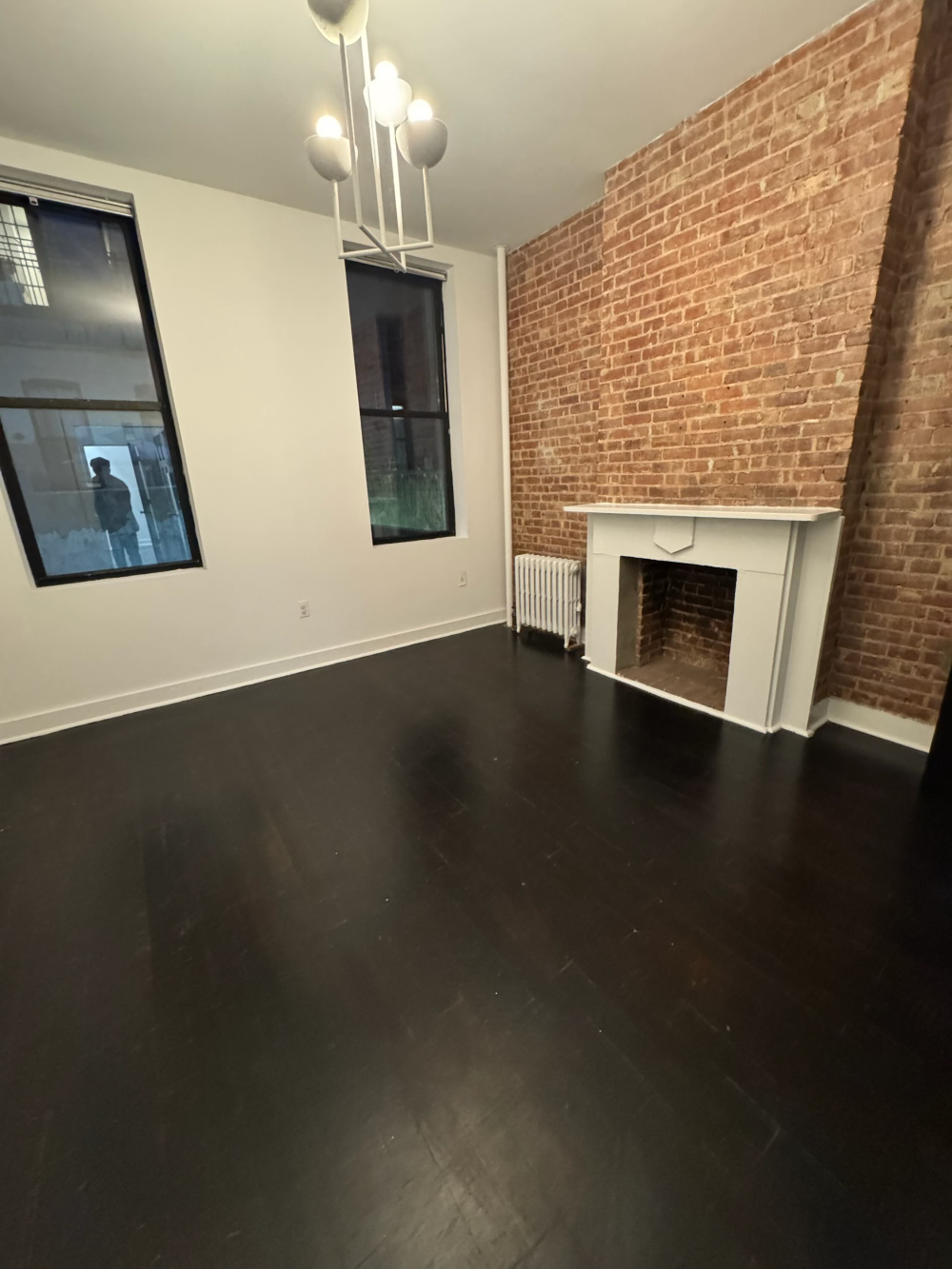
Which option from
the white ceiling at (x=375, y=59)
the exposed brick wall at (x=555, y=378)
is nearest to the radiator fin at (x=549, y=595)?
the exposed brick wall at (x=555, y=378)

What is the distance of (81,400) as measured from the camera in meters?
2.83

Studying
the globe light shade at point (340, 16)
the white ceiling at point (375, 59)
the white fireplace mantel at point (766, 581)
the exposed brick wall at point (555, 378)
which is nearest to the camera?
the globe light shade at point (340, 16)

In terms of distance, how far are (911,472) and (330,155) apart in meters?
2.74

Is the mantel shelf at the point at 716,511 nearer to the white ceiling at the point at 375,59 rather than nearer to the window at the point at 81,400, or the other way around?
the white ceiling at the point at 375,59

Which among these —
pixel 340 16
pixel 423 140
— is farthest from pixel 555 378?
pixel 340 16

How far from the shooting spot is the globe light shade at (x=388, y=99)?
1.63 metres

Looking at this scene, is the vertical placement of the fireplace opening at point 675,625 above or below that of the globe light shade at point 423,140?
below

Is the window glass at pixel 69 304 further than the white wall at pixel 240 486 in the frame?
No

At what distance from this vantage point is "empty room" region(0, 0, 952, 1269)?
3.54 ft

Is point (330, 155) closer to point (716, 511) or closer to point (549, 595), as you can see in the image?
point (716, 511)

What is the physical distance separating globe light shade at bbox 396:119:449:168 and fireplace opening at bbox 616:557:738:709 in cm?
223

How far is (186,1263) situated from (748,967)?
1.44m

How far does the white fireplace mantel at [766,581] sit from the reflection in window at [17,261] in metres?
3.44

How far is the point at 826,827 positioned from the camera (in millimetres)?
1966
